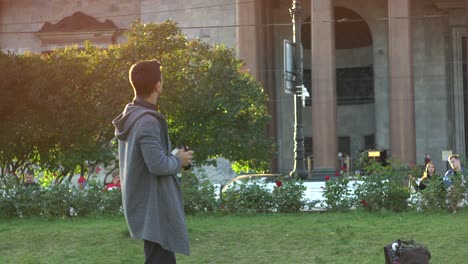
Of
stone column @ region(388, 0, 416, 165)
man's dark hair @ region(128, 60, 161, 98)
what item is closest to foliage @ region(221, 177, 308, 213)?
man's dark hair @ region(128, 60, 161, 98)

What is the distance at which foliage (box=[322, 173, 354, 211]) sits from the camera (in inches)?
664

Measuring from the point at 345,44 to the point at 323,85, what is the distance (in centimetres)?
1327

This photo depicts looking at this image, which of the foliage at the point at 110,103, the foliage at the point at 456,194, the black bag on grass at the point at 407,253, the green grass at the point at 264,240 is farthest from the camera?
the foliage at the point at 110,103

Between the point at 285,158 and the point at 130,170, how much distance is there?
51697 mm

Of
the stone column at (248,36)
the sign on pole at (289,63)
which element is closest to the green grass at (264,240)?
the sign on pole at (289,63)

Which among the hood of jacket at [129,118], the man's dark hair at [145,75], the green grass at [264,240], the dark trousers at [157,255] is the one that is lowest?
the green grass at [264,240]

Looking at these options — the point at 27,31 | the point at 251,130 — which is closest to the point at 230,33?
the point at 27,31

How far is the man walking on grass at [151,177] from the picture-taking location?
722 centimetres

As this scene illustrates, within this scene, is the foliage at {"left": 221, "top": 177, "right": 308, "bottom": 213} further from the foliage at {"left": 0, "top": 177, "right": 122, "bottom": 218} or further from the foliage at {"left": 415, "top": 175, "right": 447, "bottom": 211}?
the foliage at {"left": 415, "top": 175, "right": 447, "bottom": 211}

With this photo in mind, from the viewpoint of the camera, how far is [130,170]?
735 cm

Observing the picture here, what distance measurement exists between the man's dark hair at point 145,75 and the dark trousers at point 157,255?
1096mm

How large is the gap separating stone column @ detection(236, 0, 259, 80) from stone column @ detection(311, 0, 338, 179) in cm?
298

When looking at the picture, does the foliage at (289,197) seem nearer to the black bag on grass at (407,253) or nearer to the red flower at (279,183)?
the red flower at (279,183)

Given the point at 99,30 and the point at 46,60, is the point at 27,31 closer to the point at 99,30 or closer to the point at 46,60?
the point at 99,30
